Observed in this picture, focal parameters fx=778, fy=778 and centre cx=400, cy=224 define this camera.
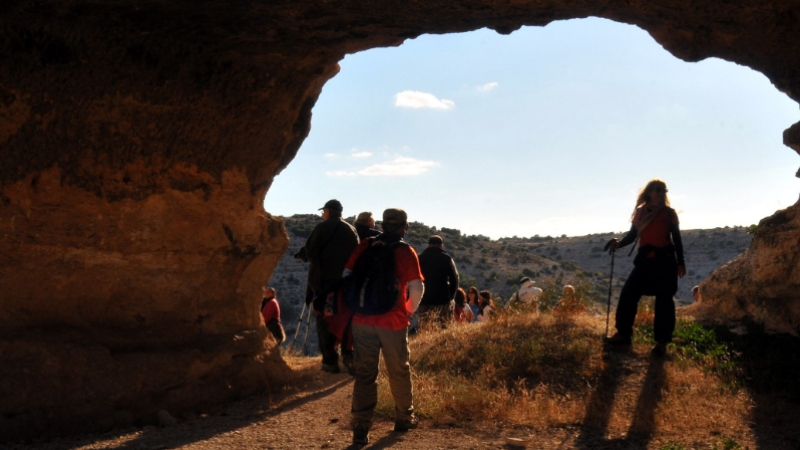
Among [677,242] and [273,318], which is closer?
[677,242]

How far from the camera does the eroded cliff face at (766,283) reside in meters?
8.20

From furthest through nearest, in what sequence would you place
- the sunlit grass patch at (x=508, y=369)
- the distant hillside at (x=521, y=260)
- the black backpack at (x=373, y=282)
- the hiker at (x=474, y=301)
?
the distant hillside at (x=521, y=260) < the hiker at (x=474, y=301) < the sunlit grass patch at (x=508, y=369) < the black backpack at (x=373, y=282)

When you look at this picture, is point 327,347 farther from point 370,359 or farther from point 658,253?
point 658,253

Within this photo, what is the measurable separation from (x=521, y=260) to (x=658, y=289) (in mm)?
35323

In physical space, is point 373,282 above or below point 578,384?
above

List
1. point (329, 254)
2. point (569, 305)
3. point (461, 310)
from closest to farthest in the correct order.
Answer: point (329, 254) → point (569, 305) → point (461, 310)

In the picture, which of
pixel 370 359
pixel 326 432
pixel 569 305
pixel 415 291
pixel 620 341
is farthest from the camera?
pixel 569 305

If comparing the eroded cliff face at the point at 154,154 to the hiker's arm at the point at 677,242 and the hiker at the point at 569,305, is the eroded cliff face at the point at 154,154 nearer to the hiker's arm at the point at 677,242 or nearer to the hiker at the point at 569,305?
the hiker's arm at the point at 677,242

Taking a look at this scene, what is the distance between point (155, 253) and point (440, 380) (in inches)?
115

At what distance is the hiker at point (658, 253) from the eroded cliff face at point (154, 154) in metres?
1.46

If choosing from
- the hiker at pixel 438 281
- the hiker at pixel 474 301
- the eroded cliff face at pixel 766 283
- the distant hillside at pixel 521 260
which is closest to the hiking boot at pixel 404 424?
the hiker at pixel 438 281

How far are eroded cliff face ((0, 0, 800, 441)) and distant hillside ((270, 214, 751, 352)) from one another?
2312 cm

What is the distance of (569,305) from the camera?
962 cm

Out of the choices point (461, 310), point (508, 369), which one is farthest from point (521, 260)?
point (508, 369)
